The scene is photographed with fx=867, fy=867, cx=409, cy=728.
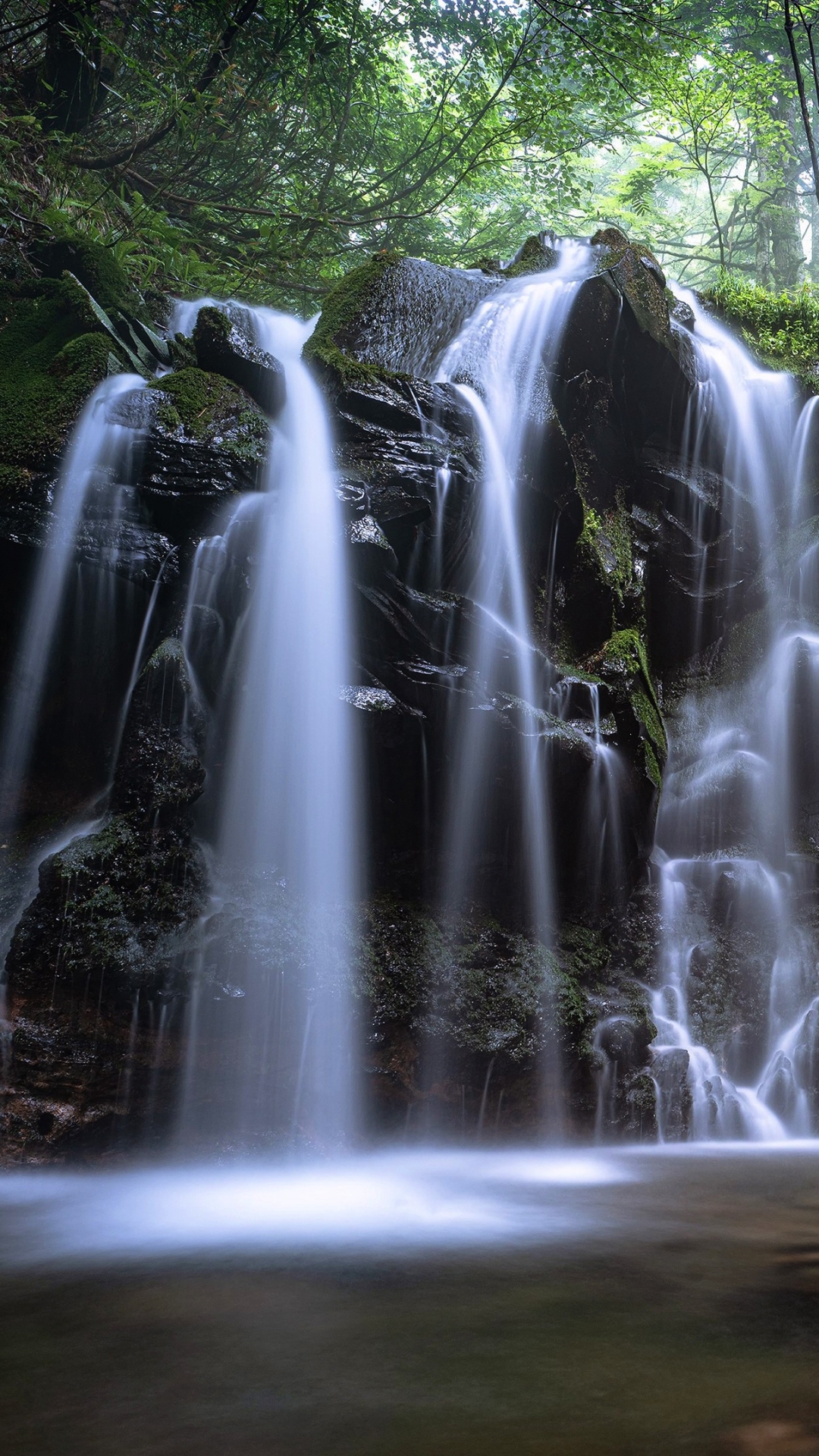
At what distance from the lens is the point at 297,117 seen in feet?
39.5

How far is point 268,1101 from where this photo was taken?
5523mm

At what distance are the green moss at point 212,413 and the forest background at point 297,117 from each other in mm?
2721

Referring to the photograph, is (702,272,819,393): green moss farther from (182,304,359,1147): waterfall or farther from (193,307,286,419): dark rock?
(182,304,359,1147): waterfall

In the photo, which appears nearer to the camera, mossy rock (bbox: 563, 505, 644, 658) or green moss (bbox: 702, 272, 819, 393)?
mossy rock (bbox: 563, 505, 644, 658)

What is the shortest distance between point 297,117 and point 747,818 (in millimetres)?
11163

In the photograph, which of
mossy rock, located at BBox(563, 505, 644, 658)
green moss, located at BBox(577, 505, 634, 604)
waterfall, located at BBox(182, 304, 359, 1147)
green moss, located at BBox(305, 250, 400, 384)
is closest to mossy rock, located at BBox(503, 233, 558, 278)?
green moss, located at BBox(305, 250, 400, 384)

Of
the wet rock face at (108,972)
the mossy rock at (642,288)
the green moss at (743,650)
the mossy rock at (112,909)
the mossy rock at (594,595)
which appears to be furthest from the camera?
the green moss at (743,650)

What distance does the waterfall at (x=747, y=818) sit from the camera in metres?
6.66

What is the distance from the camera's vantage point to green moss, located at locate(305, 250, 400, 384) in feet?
24.9

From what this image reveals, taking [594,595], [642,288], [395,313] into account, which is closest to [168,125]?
[395,313]

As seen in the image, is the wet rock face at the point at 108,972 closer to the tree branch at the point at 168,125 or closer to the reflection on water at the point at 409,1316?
the reflection on water at the point at 409,1316

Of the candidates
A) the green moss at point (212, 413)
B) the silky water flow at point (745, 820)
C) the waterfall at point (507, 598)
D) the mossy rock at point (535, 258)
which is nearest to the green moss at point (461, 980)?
the waterfall at point (507, 598)

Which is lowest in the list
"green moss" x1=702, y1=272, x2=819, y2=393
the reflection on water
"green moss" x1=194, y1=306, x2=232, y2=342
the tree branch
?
the reflection on water

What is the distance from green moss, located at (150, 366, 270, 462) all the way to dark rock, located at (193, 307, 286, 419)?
0.24 m
